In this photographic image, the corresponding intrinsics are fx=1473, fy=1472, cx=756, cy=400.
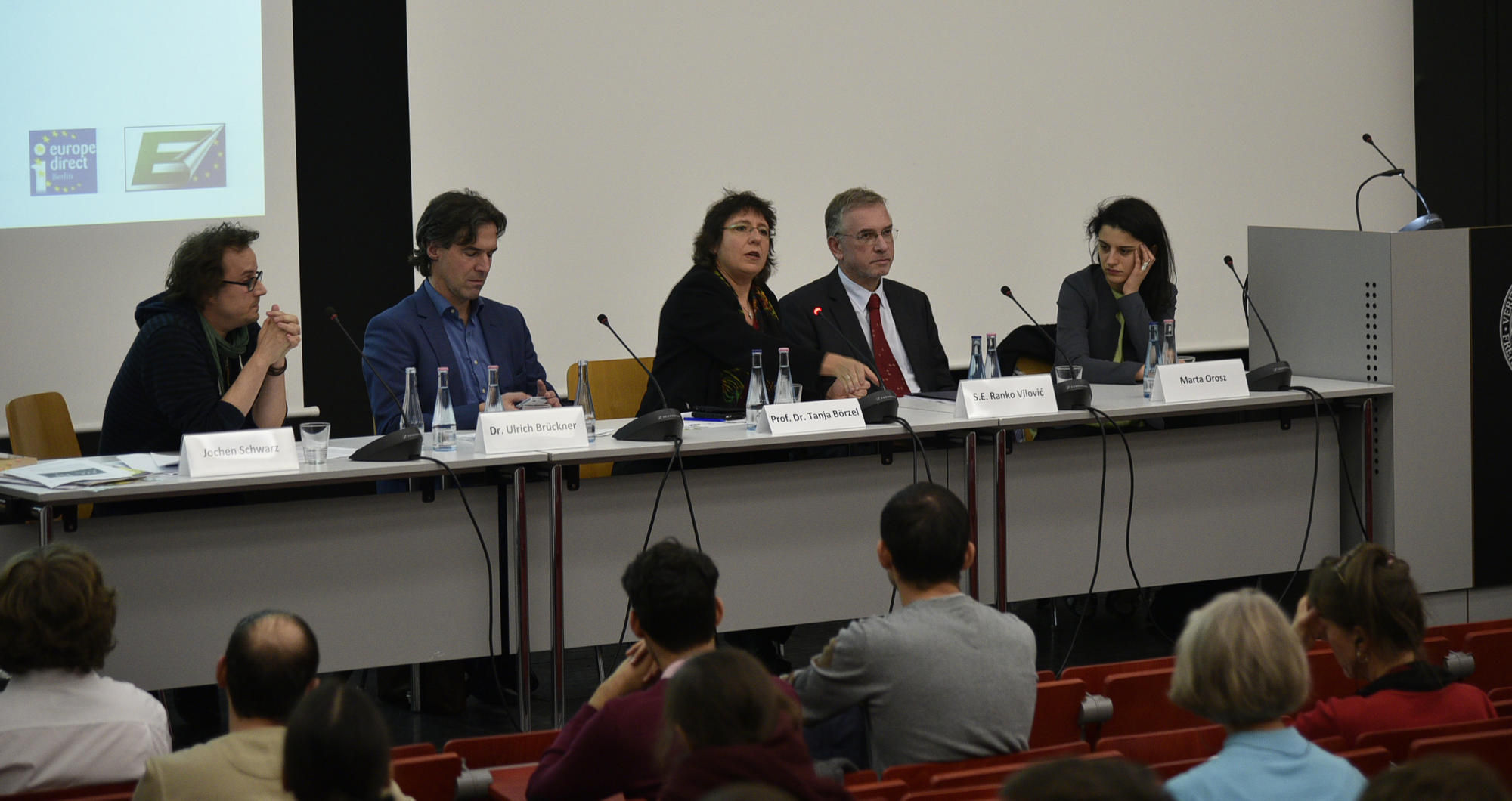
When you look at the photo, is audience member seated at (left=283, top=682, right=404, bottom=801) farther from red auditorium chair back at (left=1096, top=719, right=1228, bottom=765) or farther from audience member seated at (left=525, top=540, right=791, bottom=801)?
red auditorium chair back at (left=1096, top=719, right=1228, bottom=765)

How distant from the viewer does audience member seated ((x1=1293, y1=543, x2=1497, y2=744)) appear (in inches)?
80.5

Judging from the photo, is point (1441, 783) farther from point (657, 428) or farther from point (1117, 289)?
point (1117, 289)

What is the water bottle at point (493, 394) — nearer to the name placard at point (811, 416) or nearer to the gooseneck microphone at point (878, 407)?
the name placard at point (811, 416)

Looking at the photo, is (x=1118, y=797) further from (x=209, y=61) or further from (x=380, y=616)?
(x=209, y=61)

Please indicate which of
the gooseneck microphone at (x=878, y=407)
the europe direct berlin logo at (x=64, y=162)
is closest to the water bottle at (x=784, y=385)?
the gooseneck microphone at (x=878, y=407)

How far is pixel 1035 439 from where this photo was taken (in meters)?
3.74

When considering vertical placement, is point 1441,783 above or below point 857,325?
below

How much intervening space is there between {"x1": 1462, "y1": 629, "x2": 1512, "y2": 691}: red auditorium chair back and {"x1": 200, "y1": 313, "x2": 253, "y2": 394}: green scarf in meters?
2.70

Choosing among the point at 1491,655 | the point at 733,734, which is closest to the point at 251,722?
the point at 733,734

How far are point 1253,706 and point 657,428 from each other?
1840mm

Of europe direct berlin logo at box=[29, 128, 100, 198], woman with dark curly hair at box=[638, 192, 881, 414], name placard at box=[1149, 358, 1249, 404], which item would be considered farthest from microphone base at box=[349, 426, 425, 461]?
europe direct berlin logo at box=[29, 128, 100, 198]

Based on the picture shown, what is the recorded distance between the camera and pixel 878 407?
3.46m

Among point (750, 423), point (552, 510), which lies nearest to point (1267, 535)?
point (750, 423)

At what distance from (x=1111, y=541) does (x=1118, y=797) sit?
2751 millimetres
